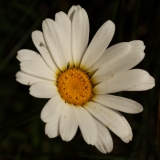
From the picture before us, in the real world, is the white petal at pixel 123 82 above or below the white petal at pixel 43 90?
below

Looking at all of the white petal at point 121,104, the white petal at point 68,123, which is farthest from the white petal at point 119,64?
the white petal at point 68,123

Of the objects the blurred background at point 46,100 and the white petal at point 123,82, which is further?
the blurred background at point 46,100

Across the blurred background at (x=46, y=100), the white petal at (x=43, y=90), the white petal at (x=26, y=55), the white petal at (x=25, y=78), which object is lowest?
the blurred background at (x=46, y=100)

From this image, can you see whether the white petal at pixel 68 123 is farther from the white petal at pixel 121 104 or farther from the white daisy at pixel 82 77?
the white petal at pixel 121 104

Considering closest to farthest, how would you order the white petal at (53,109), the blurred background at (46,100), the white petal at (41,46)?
1. the white petal at (53,109)
2. the white petal at (41,46)
3. the blurred background at (46,100)

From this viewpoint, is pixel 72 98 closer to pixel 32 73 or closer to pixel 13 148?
pixel 32 73

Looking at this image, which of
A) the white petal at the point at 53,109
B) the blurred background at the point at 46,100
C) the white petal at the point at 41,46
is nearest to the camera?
the white petal at the point at 53,109

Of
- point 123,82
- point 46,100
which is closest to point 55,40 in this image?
point 123,82

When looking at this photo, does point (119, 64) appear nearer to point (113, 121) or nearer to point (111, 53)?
point (111, 53)
